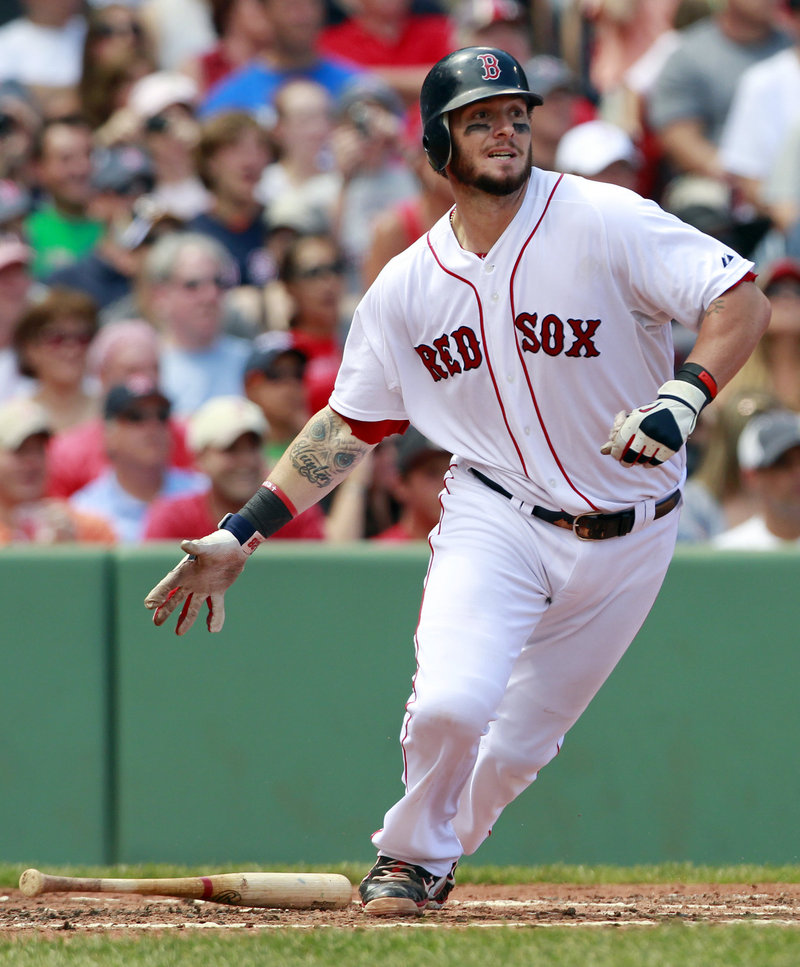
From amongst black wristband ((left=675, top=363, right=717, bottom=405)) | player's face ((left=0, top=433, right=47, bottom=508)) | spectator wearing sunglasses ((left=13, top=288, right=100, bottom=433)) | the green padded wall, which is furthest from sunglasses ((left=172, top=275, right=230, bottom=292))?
black wristband ((left=675, top=363, right=717, bottom=405))

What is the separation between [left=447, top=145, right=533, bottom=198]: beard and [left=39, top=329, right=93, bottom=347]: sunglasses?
12.3 ft

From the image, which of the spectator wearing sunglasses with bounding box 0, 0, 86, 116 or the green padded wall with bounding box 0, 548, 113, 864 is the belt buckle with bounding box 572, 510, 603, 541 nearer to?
the green padded wall with bounding box 0, 548, 113, 864

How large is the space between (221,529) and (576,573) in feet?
3.31

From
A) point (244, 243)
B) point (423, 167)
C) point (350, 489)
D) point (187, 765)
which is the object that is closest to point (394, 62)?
point (244, 243)

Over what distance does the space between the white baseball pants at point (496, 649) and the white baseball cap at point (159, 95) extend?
5418 millimetres

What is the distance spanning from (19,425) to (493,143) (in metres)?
3.08

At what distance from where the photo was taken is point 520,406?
4.16 meters

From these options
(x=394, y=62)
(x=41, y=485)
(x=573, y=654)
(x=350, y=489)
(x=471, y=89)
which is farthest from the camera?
(x=394, y=62)

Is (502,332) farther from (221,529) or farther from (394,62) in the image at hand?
(394,62)

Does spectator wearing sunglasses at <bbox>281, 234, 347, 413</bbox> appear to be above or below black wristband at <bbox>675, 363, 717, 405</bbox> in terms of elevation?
above

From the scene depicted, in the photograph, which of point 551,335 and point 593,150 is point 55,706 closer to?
point 551,335

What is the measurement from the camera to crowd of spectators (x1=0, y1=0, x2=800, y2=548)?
21.9 feet

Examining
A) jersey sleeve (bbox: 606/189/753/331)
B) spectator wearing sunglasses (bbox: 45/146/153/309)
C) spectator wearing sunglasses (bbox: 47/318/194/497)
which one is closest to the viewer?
jersey sleeve (bbox: 606/189/753/331)

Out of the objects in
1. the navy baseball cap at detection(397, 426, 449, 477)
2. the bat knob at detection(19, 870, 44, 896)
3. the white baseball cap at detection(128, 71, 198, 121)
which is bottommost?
the bat knob at detection(19, 870, 44, 896)
